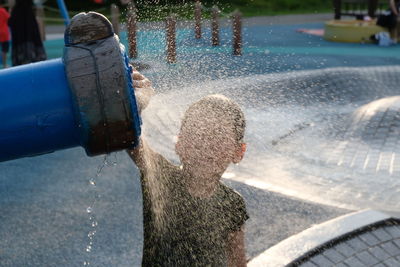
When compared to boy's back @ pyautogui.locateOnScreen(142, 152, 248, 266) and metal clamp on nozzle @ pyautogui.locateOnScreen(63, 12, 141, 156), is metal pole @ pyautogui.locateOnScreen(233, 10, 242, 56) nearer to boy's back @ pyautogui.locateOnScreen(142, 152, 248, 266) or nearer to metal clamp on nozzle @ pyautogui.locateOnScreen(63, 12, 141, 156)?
boy's back @ pyautogui.locateOnScreen(142, 152, 248, 266)

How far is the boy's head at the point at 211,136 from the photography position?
2.10m

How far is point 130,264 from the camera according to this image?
12.1 ft

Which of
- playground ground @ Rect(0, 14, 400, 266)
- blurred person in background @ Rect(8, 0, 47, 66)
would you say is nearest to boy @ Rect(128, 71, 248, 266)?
playground ground @ Rect(0, 14, 400, 266)

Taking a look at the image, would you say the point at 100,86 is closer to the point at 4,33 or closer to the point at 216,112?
the point at 216,112

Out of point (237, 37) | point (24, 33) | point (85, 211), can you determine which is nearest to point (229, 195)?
point (85, 211)

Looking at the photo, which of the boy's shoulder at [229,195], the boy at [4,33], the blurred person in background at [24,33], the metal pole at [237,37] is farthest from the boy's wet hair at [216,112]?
the boy at [4,33]

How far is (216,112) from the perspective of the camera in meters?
2.20

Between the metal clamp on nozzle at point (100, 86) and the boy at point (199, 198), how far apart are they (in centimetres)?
66

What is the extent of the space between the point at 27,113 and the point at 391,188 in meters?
4.11

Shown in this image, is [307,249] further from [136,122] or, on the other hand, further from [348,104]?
[348,104]

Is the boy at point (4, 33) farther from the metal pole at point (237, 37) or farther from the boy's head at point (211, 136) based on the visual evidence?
the boy's head at point (211, 136)

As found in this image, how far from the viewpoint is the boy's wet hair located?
215 centimetres

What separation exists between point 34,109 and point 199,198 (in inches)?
37.3

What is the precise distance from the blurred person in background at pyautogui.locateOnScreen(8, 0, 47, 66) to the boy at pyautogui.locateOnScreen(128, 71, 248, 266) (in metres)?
8.49
